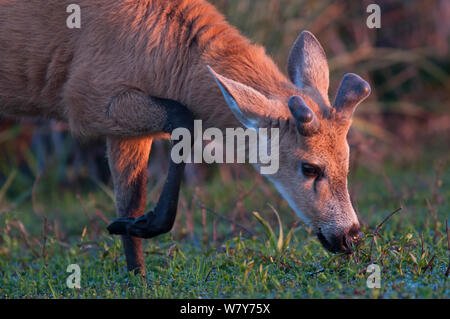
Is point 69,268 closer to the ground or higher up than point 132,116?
closer to the ground

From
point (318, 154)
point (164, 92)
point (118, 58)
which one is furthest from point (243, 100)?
point (118, 58)

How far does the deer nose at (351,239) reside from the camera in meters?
4.12

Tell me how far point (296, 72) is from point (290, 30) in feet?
13.0

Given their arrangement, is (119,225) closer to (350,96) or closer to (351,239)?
(351,239)

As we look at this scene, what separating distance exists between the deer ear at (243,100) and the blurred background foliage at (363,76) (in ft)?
12.1

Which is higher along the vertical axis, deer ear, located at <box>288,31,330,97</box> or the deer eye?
deer ear, located at <box>288,31,330,97</box>

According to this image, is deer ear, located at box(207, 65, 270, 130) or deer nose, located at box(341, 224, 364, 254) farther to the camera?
deer nose, located at box(341, 224, 364, 254)

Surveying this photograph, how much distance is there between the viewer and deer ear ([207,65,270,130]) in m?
3.93

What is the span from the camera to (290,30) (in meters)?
8.48

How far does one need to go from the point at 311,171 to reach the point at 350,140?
3.54 m

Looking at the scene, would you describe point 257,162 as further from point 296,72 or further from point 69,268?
point 69,268

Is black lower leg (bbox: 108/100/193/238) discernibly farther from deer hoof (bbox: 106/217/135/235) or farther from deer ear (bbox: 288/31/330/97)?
deer ear (bbox: 288/31/330/97)

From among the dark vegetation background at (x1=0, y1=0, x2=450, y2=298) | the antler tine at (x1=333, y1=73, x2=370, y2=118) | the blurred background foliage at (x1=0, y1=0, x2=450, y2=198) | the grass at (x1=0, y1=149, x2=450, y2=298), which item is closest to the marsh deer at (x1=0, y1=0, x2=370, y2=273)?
the antler tine at (x1=333, y1=73, x2=370, y2=118)
